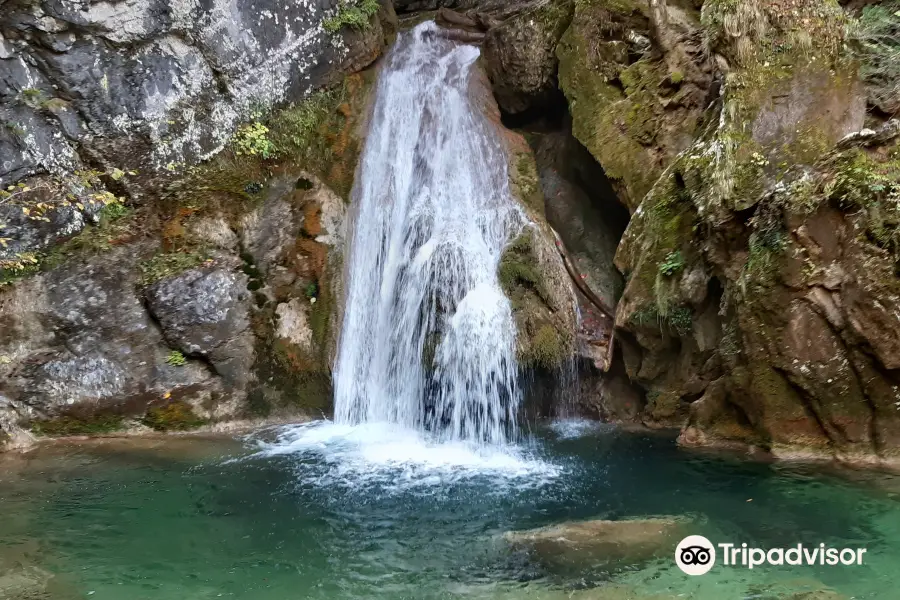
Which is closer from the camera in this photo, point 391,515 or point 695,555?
point 695,555

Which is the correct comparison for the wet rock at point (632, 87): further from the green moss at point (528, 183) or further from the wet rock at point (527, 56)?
the green moss at point (528, 183)

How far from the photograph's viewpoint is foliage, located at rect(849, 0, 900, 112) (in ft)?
21.5

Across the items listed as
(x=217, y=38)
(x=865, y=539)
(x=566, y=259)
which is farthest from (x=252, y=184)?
(x=865, y=539)

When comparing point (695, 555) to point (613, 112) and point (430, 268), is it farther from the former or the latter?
point (613, 112)

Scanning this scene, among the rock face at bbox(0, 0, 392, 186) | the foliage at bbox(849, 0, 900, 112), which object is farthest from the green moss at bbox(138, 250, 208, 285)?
the foliage at bbox(849, 0, 900, 112)

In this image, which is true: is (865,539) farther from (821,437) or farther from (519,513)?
(519,513)

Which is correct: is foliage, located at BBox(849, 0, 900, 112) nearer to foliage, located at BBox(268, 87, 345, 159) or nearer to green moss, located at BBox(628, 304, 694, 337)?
green moss, located at BBox(628, 304, 694, 337)

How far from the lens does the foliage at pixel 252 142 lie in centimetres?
932

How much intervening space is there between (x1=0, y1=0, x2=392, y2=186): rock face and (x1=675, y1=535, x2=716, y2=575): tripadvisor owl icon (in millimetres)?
8271

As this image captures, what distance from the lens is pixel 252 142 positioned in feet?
30.7

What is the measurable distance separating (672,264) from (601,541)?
3602 mm

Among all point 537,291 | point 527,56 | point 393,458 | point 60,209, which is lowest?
point 393,458

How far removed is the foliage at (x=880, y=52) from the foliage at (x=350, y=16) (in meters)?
7.22

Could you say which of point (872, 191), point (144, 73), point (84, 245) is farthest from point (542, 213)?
point (84, 245)
